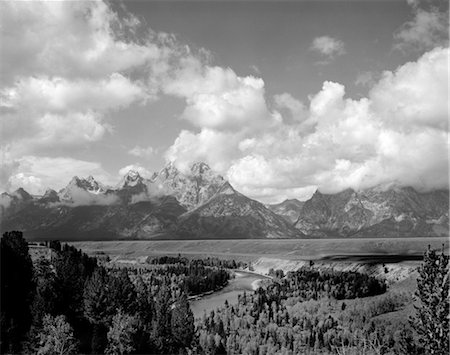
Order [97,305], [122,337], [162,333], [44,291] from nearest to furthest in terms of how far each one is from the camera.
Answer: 1. [122,337]
2. [44,291]
3. [97,305]
4. [162,333]

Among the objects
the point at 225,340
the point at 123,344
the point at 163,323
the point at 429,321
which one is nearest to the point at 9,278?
the point at 123,344

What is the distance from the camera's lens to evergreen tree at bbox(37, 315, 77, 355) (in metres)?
103

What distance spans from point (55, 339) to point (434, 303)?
84.1 m

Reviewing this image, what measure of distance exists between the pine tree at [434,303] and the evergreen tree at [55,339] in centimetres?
7795

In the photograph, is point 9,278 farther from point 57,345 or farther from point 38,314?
point 57,345

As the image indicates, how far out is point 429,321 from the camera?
239 feet

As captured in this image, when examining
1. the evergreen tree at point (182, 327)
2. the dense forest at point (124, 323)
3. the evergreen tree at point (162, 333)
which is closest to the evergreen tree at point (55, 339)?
the dense forest at point (124, 323)

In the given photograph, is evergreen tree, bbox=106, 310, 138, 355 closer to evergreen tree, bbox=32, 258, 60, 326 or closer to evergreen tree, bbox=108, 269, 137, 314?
evergreen tree, bbox=32, 258, 60, 326

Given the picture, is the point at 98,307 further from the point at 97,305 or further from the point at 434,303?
the point at 434,303

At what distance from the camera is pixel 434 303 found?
72.6 metres

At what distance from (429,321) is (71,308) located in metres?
110

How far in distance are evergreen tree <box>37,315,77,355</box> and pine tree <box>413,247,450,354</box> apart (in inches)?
3069

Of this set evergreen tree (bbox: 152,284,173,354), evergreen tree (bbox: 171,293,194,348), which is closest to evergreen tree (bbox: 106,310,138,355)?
evergreen tree (bbox: 152,284,173,354)

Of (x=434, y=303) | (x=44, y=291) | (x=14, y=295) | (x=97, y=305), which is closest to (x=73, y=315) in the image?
(x=97, y=305)
